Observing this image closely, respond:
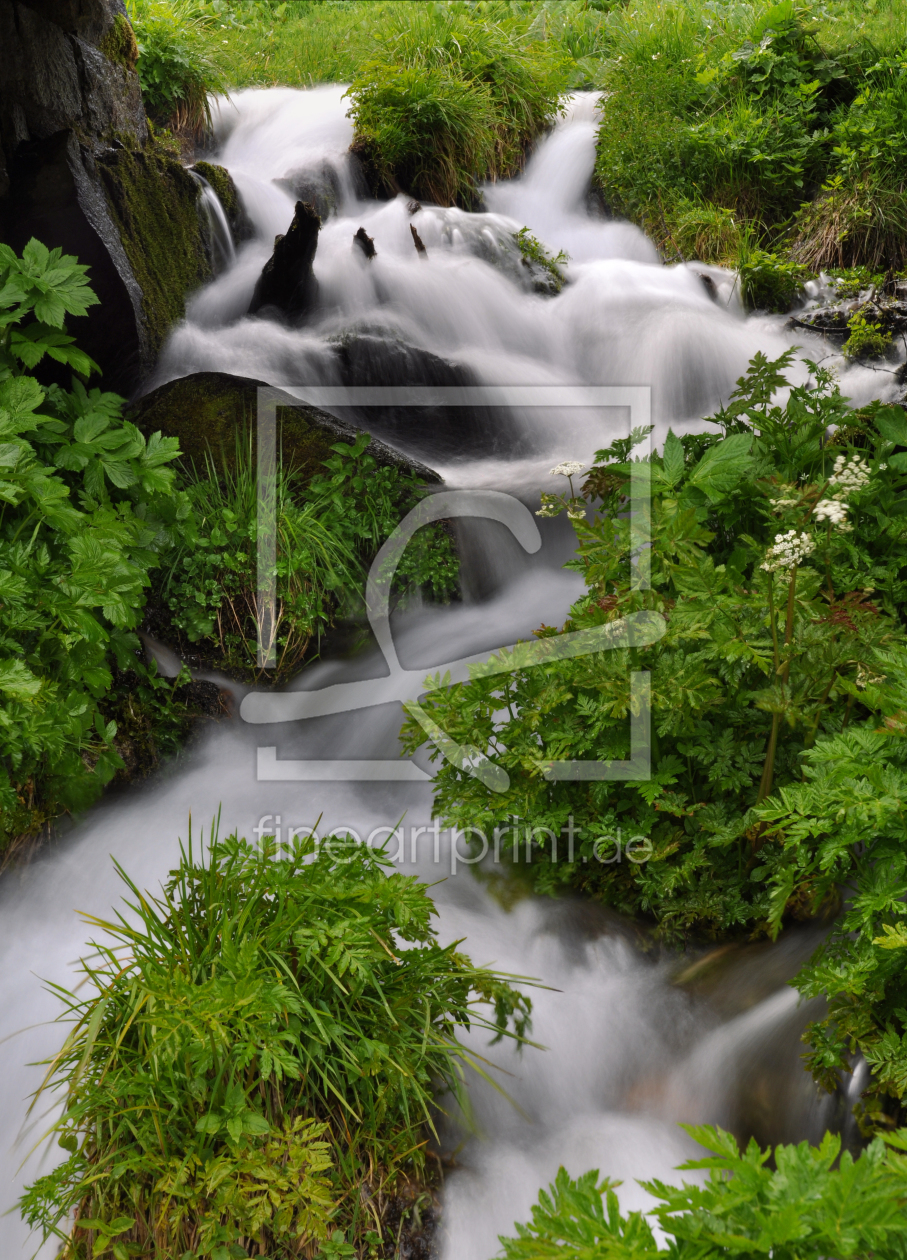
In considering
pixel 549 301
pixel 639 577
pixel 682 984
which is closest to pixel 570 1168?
pixel 682 984

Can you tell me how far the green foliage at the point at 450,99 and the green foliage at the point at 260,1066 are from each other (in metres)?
5.40

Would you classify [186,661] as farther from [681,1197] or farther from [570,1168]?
[681,1197]

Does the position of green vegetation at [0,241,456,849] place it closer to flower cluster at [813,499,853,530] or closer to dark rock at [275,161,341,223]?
flower cluster at [813,499,853,530]

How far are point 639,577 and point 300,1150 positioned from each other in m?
1.59

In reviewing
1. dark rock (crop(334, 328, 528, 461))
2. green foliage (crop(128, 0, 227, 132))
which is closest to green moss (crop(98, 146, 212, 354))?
dark rock (crop(334, 328, 528, 461))

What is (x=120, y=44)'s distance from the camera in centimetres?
436

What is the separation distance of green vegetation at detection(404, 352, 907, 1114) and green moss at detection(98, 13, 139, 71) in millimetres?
3316

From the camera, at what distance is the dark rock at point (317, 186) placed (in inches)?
229

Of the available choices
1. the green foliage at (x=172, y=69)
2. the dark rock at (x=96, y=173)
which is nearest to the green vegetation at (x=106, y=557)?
the dark rock at (x=96, y=173)

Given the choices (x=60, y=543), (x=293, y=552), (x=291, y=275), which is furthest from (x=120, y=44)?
(x=60, y=543)

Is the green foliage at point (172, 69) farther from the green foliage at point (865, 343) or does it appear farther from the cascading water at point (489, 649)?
the green foliage at point (865, 343)

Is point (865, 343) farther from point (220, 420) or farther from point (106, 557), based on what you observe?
point (106, 557)

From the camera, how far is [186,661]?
3744 millimetres

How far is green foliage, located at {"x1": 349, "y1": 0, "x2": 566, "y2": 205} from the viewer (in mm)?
6047
